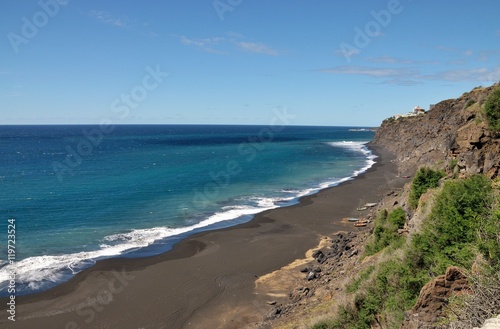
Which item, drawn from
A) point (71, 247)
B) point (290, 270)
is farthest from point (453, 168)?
point (71, 247)

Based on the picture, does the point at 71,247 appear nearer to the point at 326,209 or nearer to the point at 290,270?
the point at 290,270

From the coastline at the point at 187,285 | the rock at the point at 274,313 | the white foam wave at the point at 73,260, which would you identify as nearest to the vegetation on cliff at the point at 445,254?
the rock at the point at 274,313

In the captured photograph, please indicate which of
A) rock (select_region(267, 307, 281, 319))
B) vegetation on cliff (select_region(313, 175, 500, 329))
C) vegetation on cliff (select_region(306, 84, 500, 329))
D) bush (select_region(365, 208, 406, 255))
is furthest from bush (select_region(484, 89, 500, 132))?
rock (select_region(267, 307, 281, 319))

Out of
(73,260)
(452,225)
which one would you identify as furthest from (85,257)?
(452,225)

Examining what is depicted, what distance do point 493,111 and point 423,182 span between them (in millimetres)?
5711

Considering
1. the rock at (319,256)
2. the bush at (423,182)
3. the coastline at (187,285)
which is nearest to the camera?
the coastline at (187,285)

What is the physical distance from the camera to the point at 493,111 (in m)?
18.6

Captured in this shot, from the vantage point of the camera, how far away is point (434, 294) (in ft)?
30.7

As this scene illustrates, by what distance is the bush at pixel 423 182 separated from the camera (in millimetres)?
21797

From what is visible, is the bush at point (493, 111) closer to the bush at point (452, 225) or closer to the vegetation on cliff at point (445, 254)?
the vegetation on cliff at point (445, 254)

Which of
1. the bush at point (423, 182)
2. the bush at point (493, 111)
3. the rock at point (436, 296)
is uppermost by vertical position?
the bush at point (493, 111)

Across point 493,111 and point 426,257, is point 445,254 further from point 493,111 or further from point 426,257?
point 493,111

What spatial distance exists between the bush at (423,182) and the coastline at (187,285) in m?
10.8

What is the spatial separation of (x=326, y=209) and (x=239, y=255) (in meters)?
17.2
